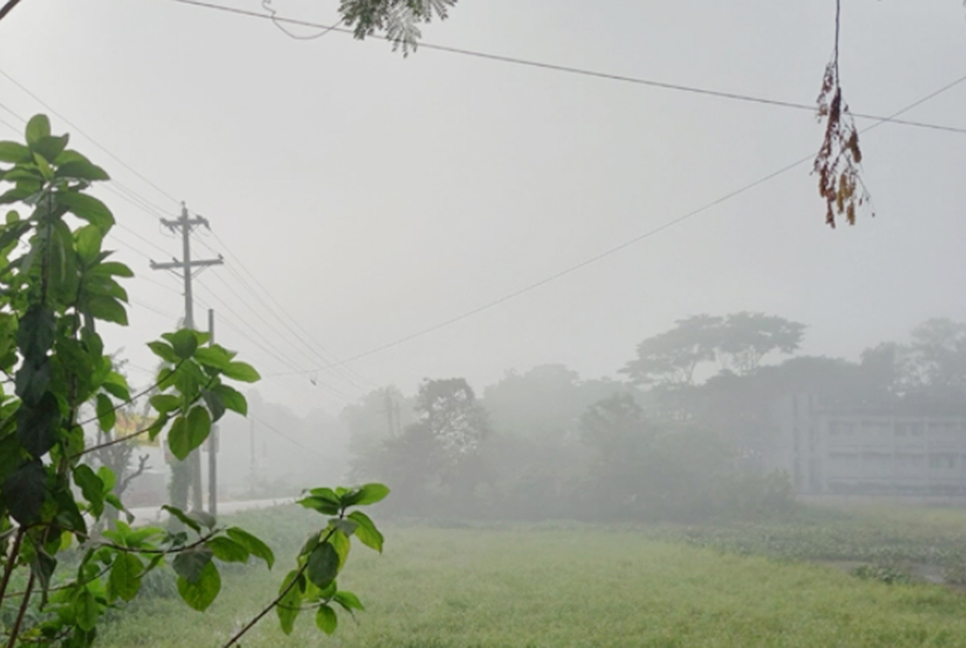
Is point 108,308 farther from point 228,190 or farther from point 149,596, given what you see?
point 149,596

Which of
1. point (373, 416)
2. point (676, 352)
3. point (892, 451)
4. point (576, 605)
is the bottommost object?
point (576, 605)

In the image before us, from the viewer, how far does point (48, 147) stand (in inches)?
13.0

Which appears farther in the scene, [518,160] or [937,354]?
[937,354]

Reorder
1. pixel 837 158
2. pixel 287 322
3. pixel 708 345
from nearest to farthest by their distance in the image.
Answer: pixel 837 158
pixel 287 322
pixel 708 345

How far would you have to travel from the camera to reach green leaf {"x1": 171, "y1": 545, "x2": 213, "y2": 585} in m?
0.35

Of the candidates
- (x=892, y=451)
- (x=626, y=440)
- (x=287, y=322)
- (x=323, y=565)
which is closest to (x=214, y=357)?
(x=323, y=565)

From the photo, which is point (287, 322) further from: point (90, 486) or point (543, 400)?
point (90, 486)

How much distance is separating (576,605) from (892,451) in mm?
5567

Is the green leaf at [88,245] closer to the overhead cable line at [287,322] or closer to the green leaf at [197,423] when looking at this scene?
the green leaf at [197,423]

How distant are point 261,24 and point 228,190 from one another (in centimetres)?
72

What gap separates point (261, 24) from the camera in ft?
6.97

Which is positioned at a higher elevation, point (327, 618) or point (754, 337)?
point (754, 337)

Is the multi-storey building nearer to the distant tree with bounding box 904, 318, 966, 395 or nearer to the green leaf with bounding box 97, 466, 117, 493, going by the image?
the distant tree with bounding box 904, 318, 966, 395

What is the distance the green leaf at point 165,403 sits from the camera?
1.34ft
